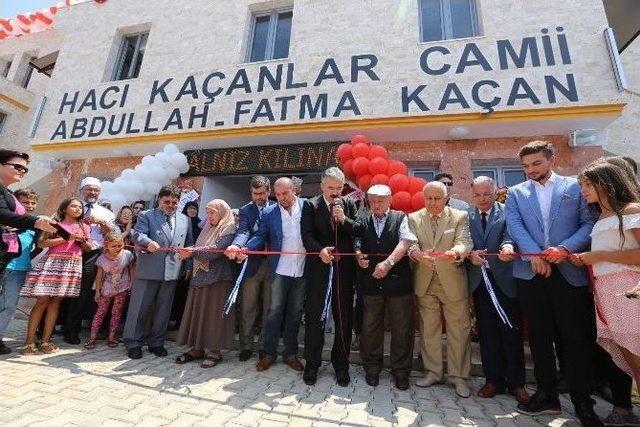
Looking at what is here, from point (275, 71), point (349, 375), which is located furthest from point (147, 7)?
point (349, 375)

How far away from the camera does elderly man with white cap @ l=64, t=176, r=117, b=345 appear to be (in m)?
4.25

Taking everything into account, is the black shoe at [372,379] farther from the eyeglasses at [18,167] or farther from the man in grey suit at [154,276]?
the eyeglasses at [18,167]

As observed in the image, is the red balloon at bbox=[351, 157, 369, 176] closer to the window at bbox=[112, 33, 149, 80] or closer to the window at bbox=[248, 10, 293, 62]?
the window at bbox=[248, 10, 293, 62]

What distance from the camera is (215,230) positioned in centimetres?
392

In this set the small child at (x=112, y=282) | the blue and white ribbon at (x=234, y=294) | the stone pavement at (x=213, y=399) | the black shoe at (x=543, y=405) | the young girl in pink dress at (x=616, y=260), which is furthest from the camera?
the small child at (x=112, y=282)

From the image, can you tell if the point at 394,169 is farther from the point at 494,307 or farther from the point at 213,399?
the point at 213,399

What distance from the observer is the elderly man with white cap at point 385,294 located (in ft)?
10.3

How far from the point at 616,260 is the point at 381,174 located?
2.82 metres

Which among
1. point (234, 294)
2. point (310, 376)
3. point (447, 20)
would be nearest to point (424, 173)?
point (447, 20)

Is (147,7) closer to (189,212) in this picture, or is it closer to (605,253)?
(189,212)

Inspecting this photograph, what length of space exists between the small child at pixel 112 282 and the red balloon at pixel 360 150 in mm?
3384

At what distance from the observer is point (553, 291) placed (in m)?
2.55

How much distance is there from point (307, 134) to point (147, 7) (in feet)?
19.5

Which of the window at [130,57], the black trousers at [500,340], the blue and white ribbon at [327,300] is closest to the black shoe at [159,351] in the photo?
the blue and white ribbon at [327,300]
